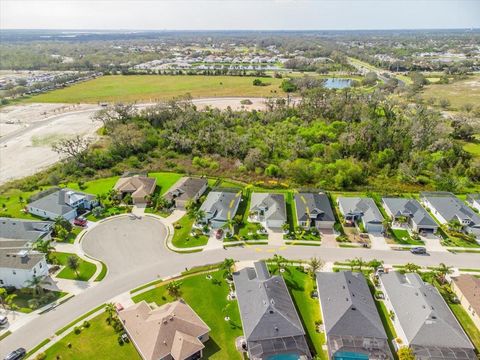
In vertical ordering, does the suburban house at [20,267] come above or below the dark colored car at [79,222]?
above

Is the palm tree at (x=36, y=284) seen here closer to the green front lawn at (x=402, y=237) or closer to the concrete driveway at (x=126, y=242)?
the concrete driveway at (x=126, y=242)

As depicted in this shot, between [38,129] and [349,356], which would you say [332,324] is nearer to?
[349,356]

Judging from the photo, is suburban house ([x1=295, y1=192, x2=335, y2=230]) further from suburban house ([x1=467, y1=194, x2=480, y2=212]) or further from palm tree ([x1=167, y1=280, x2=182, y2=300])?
suburban house ([x1=467, y1=194, x2=480, y2=212])

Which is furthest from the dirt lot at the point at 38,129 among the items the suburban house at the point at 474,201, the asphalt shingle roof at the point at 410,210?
the suburban house at the point at 474,201

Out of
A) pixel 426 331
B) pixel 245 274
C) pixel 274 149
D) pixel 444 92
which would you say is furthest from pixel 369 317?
pixel 444 92

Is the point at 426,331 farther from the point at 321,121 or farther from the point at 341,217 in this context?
the point at 321,121
